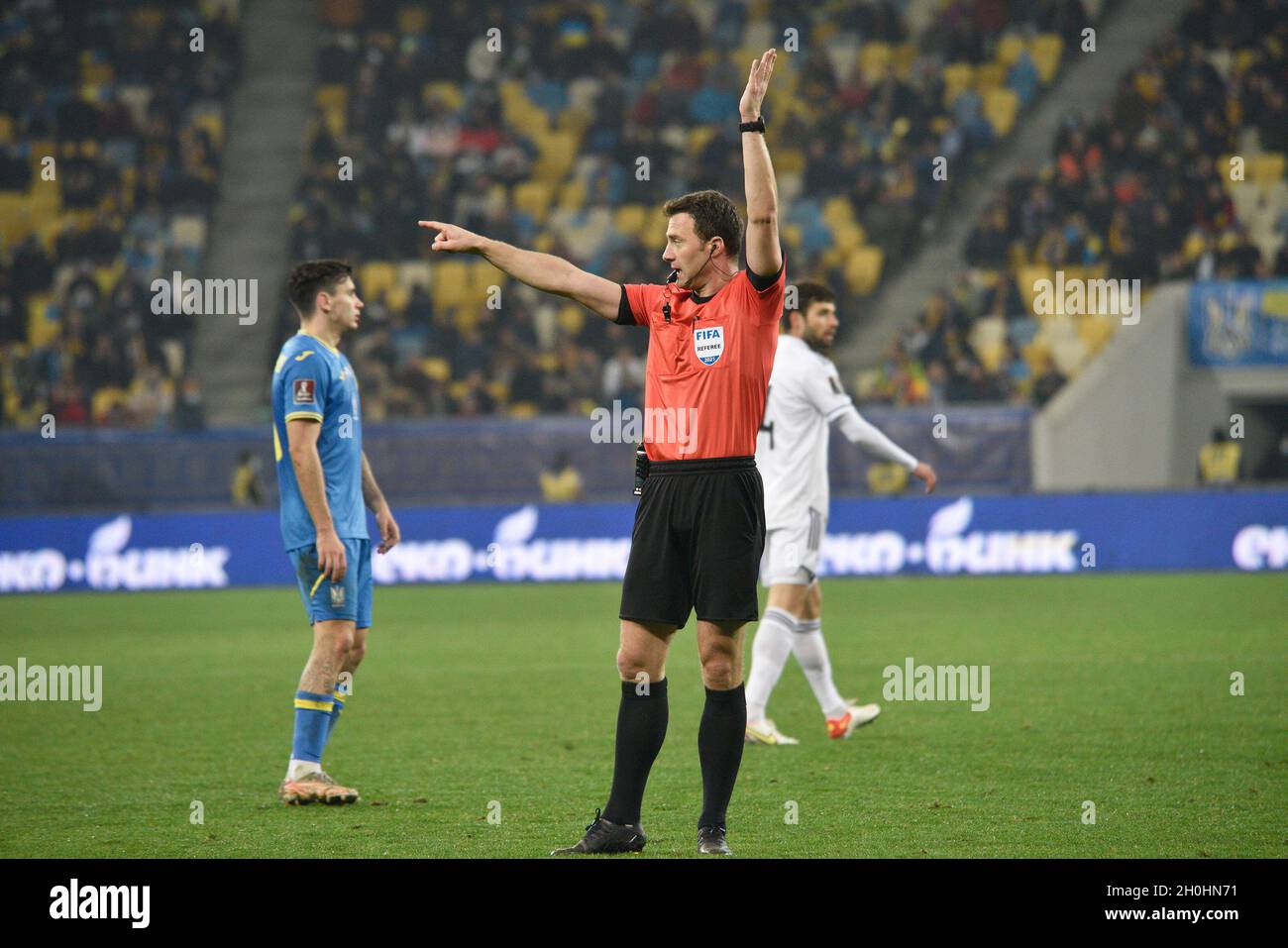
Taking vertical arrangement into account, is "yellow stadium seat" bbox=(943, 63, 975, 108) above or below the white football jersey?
above

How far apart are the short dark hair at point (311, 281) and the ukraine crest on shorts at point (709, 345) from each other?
2063mm

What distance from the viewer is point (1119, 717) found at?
30.0 feet

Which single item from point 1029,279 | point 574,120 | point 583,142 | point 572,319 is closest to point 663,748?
point 572,319

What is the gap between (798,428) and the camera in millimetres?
8977

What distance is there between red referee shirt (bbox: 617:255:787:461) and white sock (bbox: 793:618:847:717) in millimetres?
→ 3209

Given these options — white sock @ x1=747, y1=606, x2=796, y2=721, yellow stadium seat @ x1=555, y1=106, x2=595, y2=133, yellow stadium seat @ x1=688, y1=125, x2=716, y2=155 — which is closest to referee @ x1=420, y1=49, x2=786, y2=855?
white sock @ x1=747, y1=606, x2=796, y2=721

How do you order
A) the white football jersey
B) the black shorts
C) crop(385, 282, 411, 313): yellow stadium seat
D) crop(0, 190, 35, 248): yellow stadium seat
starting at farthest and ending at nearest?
crop(0, 190, 35, 248): yellow stadium seat, crop(385, 282, 411, 313): yellow stadium seat, the white football jersey, the black shorts

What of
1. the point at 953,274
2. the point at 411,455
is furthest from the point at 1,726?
the point at 953,274

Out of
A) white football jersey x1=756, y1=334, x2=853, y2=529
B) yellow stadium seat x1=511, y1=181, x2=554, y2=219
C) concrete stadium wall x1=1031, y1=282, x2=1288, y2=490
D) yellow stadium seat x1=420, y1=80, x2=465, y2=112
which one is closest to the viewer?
white football jersey x1=756, y1=334, x2=853, y2=529

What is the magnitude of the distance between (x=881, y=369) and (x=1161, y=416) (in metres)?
3.81

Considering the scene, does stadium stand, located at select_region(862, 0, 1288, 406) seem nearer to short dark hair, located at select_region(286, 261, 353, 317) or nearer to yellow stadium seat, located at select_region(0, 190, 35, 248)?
yellow stadium seat, located at select_region(0, 190, 35, 248)

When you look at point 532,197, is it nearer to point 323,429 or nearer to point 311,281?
point 311,281

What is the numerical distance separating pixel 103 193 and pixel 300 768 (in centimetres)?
2202

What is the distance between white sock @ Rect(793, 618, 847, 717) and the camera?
882 centimetres
